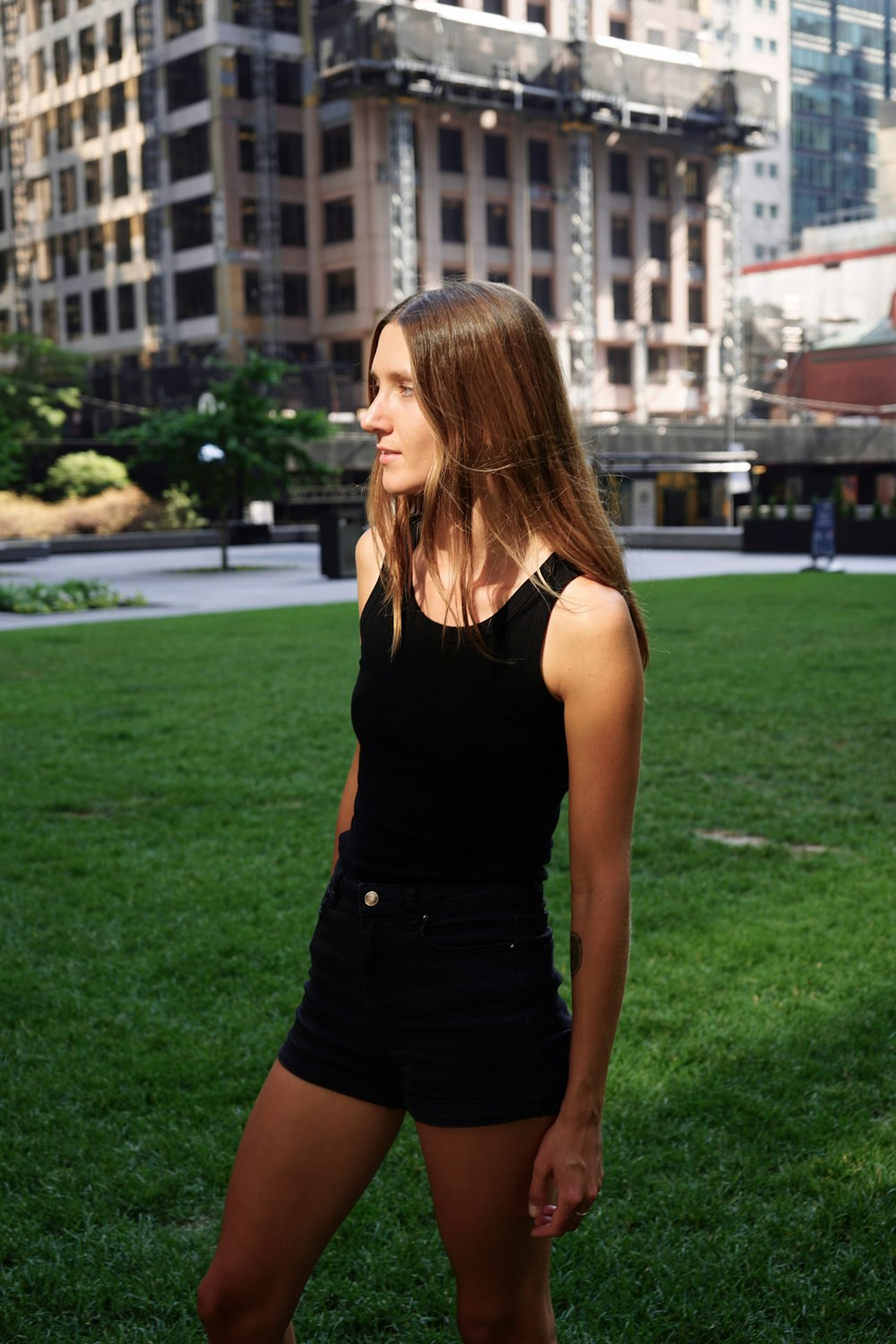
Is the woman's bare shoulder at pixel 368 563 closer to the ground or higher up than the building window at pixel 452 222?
closer to the ground

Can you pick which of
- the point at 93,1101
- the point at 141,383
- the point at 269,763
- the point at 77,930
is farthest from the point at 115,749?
the point at 141,383

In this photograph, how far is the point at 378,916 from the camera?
86.1 inches

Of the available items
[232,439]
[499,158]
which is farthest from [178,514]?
[499,158]

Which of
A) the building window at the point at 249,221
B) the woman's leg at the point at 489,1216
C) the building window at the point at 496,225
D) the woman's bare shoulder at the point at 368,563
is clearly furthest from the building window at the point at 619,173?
the woman's leg at the point at 489,1216

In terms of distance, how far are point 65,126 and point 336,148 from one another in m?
17.3

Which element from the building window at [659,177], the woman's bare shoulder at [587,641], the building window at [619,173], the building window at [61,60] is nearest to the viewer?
the woman's bare shoulder at [587,641]

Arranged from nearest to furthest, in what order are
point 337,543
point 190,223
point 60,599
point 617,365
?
point 60,599
point 337,543
point 190,223
point 617,365

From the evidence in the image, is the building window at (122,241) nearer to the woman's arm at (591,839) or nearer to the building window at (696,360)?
the building window at (696,360)

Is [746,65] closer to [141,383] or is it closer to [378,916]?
[141,383]

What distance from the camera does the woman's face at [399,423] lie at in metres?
2.21

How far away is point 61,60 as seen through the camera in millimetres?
78562

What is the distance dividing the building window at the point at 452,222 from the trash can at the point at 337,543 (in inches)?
1931

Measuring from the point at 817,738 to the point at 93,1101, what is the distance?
6.52 meters

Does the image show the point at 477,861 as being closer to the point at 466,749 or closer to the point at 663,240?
the point at 466,749
